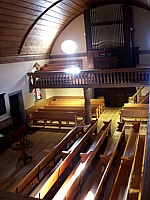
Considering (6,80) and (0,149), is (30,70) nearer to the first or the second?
(6,80)

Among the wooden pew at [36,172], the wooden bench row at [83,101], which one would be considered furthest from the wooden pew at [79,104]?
the wooden pew at [36,172]

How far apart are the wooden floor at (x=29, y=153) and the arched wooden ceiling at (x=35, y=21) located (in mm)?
4247

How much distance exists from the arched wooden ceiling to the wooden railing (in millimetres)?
1781

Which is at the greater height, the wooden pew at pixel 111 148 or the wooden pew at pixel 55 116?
the wooden pew at pixel 55 116

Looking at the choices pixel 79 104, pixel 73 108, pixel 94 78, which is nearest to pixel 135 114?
pixel 94 78

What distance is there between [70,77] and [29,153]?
4430 millimetres

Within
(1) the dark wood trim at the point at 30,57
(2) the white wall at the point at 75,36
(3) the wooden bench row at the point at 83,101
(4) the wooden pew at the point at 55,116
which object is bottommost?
(4) the wooden pew at the point at 55,116

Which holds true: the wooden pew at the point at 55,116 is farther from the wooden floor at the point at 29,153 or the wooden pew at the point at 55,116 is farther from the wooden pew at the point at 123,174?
the wooden pew at the point at 123,174

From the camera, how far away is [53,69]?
1503 cm

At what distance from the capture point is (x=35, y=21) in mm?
11156

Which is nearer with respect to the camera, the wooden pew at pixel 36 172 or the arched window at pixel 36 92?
the wooden pew at pixel 36 172

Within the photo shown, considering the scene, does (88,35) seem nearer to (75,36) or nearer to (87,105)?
(75,36)

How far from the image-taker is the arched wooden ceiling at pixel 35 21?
935 centimetres

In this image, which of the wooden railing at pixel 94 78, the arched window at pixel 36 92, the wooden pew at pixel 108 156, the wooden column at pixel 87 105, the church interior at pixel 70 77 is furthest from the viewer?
the arched window at pixel 36 92
